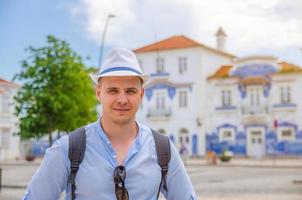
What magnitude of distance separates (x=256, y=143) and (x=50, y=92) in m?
30.1

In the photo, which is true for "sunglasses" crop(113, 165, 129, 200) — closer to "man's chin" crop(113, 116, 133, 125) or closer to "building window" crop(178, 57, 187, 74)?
"man's chin" crop(113, 116, 133, 125)

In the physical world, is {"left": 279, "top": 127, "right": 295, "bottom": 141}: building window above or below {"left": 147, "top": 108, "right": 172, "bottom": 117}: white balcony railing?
below

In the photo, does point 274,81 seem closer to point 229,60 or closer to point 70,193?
point 229,60

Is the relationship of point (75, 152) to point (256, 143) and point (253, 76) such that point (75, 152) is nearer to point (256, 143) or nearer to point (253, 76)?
point (256, 143)

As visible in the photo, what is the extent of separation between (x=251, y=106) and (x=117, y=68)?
154ft

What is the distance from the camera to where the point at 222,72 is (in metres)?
51.8

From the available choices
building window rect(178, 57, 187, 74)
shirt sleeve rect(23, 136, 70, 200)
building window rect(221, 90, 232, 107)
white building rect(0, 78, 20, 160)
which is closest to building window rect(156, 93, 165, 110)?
building window rect(178, 57, 187, 74)

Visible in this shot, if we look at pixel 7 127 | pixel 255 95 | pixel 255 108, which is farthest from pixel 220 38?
pixel 7 127

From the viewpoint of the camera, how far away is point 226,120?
5006cm

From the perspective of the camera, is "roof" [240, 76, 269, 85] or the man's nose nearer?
the man's nose

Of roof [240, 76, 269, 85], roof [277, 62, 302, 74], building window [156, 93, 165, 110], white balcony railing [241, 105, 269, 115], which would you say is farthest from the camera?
building window [156, 93, 165, 110]

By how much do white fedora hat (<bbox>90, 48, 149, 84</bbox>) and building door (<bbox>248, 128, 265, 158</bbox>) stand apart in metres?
45.6

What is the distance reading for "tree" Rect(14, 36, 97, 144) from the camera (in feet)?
68.2

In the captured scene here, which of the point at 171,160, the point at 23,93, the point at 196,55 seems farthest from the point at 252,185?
the point at 196,55
